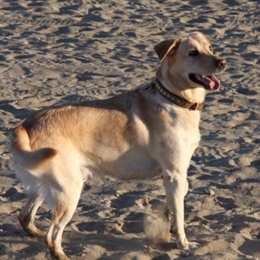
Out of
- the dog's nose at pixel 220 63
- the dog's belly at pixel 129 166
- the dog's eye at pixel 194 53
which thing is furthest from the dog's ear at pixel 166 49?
the dog's belly at pixel 129 166

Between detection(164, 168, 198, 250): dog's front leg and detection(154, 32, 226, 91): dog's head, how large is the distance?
2.07 ft

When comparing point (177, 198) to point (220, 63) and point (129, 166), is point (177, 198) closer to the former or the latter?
point (129, 166)

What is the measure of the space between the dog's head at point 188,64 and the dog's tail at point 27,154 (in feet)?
3.59

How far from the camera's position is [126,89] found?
953 cm

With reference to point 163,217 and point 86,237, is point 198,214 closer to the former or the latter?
point 163,217

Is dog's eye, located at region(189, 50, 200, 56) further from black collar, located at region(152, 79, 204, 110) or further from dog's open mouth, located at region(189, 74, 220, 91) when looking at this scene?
black collar, located at region(152, 79, 204, 110)

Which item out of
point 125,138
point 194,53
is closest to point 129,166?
point 125,138

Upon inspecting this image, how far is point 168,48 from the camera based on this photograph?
19.3ft

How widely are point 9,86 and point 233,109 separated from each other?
2544 mm

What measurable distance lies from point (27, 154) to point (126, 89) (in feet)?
13.8

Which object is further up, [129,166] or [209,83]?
[209,83]

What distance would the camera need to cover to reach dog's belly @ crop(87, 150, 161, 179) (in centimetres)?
580

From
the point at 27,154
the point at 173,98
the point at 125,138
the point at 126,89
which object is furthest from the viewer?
the point at 126,89

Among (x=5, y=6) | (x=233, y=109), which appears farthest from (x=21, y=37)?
(x=233, y=109)
